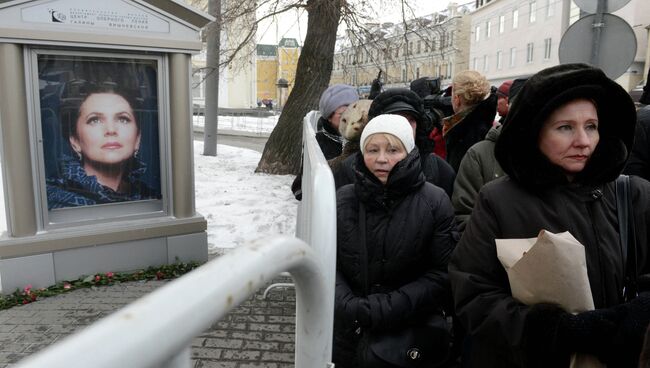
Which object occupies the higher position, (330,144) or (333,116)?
(333,116)

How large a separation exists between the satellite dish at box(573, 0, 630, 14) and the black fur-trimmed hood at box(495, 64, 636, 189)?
313 centimetres

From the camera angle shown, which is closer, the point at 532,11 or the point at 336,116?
the point at 336,116

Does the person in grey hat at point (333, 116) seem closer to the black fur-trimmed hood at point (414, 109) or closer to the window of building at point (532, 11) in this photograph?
the black fur-trimmed hood at point (414, 109)

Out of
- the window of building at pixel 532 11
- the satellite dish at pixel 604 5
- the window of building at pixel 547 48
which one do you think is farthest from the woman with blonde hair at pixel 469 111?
the window of building at pixel 532 11

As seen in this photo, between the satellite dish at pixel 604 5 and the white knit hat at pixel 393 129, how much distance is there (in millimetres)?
2959

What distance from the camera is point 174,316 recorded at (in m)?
0.60

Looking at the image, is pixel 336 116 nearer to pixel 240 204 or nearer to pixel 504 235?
pixel 504 235

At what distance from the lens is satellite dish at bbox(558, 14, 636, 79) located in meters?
4.26

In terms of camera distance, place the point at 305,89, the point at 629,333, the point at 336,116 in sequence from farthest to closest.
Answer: the point at 305,89, the point at 336,116, the point at 629,333

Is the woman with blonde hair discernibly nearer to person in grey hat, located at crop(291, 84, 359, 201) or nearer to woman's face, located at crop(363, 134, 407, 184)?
person in grey hat, located at crop(291, 84, 359, 201)

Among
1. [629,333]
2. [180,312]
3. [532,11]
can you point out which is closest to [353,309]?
[629,333]

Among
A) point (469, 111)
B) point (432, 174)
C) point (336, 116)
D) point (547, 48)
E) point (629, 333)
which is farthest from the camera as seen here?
point (547, 48)

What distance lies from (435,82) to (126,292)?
3715 mm

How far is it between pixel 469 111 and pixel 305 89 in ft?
21.6
